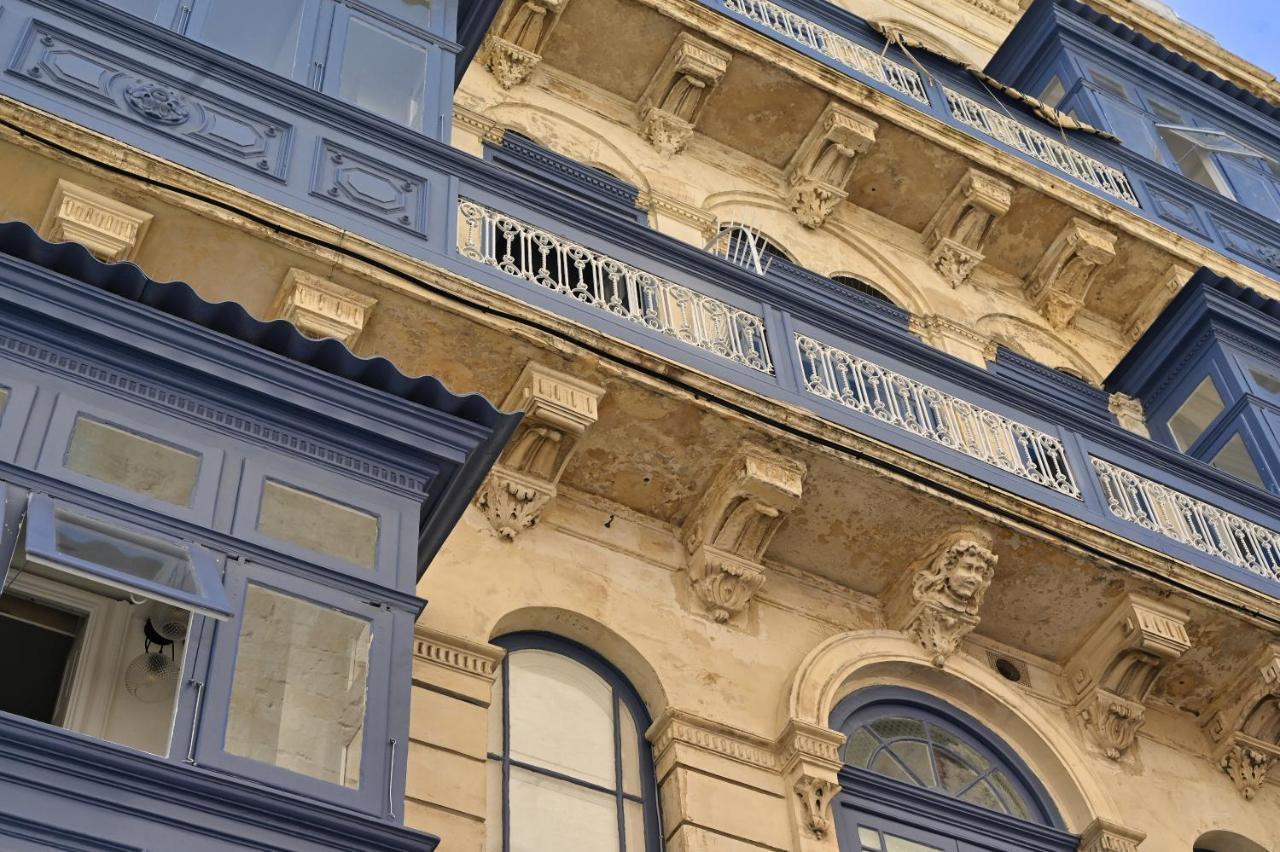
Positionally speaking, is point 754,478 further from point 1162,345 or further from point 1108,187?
point 1108,187

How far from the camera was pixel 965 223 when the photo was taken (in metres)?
17.0

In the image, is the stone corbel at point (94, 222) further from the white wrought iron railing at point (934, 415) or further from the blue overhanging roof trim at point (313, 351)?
the white wrought iron railing at point (934, 415)

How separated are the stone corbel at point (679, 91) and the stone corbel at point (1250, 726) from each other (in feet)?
22.8

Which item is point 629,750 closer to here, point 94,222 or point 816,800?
point 816,800

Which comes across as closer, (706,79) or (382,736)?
(382,736)

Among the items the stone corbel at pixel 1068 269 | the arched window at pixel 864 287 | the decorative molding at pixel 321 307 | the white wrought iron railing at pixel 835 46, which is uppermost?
the white wrought iron railing at pixel 835 46

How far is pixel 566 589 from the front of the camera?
10.5 metres

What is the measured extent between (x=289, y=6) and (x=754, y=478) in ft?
15.6

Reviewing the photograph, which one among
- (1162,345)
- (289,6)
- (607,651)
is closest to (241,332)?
(607,651)

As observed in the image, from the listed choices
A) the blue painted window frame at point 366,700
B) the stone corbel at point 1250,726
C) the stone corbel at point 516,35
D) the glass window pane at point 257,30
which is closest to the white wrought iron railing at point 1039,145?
the stone corbel at point 516,35

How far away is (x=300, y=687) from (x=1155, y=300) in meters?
12.7

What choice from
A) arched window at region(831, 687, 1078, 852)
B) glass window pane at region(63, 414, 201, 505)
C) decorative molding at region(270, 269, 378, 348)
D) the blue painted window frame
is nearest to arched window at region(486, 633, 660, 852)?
arched window at region(831, 687, 1078, 852)

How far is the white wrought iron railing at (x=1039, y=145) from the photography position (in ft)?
58.1

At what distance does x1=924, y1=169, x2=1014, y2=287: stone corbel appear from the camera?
55.2ft
